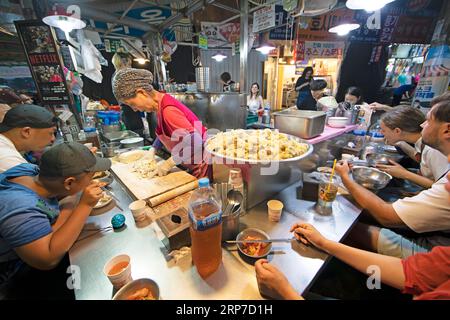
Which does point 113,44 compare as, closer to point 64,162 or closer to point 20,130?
point 20,130

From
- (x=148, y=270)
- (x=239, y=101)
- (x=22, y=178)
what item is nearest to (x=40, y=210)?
(x=22, y=178)

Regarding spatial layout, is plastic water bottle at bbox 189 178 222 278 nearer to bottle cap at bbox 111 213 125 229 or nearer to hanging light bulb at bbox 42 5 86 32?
bottle cap at bbox 111 213 125 229

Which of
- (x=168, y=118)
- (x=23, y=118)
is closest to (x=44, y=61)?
(x=23, y=118)

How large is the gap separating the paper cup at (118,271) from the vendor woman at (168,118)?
0.97m

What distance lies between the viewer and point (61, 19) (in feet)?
8.20

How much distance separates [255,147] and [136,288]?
1071mm

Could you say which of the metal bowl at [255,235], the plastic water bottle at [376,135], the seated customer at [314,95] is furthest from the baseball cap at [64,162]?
the seated customer at [314,95]

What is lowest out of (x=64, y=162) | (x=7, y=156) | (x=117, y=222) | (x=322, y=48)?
(x=117, y=222)

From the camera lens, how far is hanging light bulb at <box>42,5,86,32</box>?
2.45 m

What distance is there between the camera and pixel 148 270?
40.9 inches

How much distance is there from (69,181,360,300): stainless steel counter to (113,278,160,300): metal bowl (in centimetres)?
7

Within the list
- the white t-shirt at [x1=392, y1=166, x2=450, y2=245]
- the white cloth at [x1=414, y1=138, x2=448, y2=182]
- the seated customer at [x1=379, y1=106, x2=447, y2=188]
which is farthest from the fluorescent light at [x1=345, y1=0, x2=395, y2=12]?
the white t-shirt at [x1=392, y1=166, x2=450, y2=245]

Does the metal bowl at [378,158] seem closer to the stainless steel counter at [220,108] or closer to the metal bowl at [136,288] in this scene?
the stainless steel counter at [220,108]
